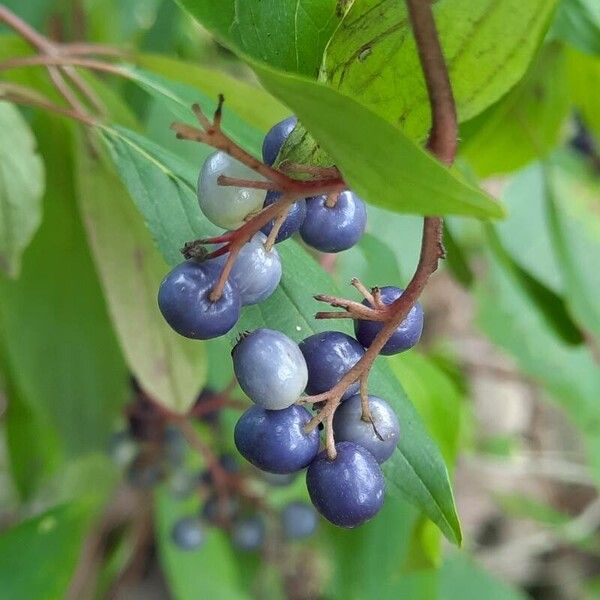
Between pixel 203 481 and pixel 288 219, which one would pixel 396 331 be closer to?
pixel 288 219

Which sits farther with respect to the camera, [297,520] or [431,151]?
[297,520]

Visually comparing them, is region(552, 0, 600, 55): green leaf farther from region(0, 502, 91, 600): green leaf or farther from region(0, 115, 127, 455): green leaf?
region(0, 502, 91, 600): green leaf

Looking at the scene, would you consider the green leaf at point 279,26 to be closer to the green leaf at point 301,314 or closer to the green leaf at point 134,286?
the green leaf at point 301,314

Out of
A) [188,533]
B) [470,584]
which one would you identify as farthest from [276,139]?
[470,584]

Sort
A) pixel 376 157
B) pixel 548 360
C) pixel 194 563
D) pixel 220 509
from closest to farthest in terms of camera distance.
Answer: pixel 376 157, pixel 220 509, pixel 194 563, pixel 548 360

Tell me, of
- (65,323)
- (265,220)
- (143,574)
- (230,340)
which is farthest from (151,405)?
(143,574)
